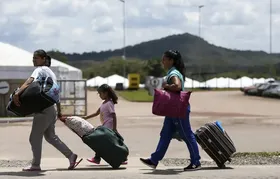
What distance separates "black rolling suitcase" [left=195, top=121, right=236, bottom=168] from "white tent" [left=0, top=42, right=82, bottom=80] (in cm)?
2142

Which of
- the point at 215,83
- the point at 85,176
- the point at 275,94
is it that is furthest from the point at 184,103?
the point at 215,83

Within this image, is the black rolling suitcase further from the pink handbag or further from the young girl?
the young girl

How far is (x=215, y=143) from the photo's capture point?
10.3 m

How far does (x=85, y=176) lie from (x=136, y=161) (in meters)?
2.27

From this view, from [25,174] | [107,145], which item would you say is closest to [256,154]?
[107,145]

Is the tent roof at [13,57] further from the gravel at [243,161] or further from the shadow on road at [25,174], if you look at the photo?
the shadow on road at [25,174]

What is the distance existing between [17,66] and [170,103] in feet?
74.5

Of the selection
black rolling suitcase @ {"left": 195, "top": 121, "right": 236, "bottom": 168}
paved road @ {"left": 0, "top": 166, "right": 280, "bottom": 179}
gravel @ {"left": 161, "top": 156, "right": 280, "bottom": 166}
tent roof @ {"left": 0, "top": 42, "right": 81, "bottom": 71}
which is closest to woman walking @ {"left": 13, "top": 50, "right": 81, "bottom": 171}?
paved road @ {"left": 0, "top": 166, "right": 280, "bottom": 179}

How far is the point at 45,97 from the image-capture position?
31.5 ft

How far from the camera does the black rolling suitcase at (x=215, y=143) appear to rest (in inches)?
403

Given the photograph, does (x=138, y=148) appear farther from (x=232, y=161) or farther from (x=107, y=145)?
(x=107, y=145)

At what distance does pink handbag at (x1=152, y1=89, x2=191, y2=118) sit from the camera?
9.67 m

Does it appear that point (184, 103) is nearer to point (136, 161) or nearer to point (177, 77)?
point (177, 77)

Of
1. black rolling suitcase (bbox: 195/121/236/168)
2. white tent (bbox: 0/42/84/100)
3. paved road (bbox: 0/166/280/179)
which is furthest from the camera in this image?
white tent (bbox: 0/42/84/100)
